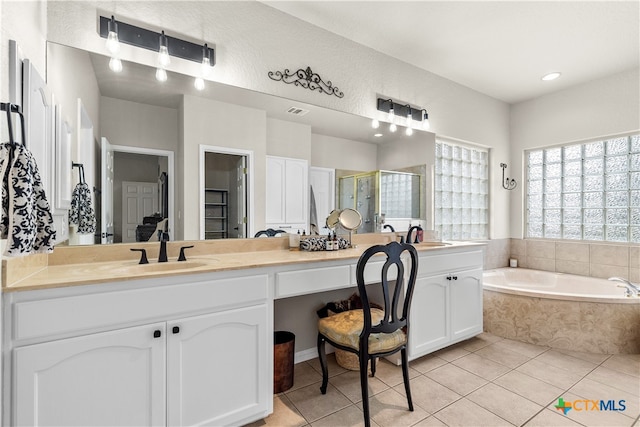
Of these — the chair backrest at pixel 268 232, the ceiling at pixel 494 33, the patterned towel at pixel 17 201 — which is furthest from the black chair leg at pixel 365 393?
the ceiling at pixel 494 33

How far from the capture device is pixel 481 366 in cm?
228

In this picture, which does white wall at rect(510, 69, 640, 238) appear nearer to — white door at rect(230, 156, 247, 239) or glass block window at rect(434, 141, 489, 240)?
glass block window at rect(434, 141, 489, 240)

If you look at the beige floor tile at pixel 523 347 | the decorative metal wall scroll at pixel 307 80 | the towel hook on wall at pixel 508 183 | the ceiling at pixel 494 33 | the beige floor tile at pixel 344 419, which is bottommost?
the beige floor tile at pixel 523 347

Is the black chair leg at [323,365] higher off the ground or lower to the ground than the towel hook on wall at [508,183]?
lower

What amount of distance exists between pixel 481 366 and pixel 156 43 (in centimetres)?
303

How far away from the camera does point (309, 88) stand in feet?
7.66

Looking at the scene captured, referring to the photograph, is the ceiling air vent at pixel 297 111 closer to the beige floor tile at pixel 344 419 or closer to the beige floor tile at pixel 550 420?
the beige floor tile at pixel 344 419

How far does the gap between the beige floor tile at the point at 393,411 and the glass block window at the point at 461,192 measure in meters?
1.95

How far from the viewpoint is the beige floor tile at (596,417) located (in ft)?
5.46

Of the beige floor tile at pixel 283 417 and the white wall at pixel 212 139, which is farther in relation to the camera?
the white wall at pixel 212 139

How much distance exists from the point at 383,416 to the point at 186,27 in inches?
99.4

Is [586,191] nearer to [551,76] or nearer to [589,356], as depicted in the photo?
[551,76]

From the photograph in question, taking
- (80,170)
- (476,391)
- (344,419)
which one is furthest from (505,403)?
(80,170)

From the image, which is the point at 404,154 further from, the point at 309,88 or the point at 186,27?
the point at 186,27
